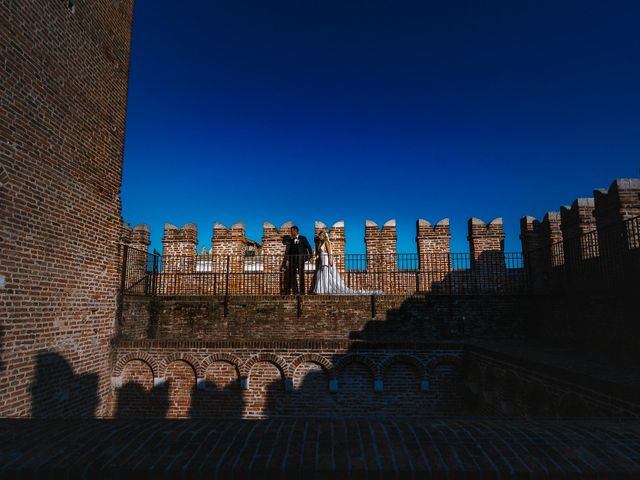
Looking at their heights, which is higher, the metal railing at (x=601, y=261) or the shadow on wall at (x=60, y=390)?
the metal railing at (x=601, y=261)

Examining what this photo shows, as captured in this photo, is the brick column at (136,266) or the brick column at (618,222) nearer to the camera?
the brick column at (618,222)

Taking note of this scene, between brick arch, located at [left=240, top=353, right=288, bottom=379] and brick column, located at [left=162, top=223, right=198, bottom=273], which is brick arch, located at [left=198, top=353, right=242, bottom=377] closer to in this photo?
brick arch, located at [left=240, top=353, right=288, bottom=379]

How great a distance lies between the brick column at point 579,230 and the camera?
9008 mm

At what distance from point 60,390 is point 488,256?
13220 millimetres

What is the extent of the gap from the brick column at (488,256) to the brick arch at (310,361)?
7.28m

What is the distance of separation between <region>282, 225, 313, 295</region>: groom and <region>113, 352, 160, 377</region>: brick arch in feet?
15.3

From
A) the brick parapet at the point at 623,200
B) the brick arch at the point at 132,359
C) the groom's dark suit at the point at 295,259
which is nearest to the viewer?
the brick parapet at the point at 623,200

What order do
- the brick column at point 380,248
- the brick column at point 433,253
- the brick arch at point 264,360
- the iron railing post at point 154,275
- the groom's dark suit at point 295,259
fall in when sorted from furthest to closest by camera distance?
1. the brick column at point 380,248
2. the brick column at point 433,253
3. the groom's dark suit at point 295,259
4. the iron railing post at point 154,275
5. the brick arch at point 264,360

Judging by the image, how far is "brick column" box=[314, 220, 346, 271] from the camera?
13.8 metres

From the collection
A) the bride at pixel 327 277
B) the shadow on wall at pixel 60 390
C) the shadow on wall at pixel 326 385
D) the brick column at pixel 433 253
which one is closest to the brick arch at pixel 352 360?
the shadow on wall at pixel 326 385

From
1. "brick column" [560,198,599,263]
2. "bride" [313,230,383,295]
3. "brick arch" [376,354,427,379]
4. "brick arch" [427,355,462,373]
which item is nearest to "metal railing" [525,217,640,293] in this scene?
"brick column" [560,198,599,263]

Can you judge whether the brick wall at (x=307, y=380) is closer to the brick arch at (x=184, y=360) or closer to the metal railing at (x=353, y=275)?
the brick arch at (x=184, y=360)

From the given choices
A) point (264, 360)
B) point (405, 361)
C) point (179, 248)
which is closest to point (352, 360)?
point (405, 361)

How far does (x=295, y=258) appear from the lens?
1292 cm
